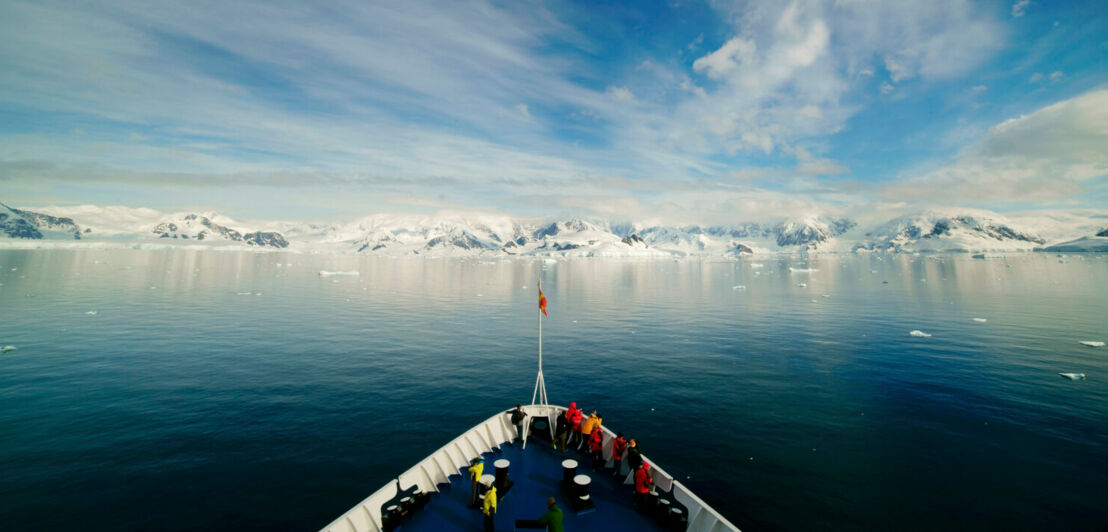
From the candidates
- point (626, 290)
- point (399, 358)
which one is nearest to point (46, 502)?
point (399, 358)

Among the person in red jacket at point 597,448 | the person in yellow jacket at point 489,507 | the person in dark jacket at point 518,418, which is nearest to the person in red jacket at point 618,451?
the person in red jacket at point 597,448

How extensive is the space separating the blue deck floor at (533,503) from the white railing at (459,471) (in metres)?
0.56

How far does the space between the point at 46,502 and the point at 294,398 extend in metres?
12.5

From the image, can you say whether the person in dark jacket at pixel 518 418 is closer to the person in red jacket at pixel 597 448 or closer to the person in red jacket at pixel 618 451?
the person in red jacket at pixel 597 448

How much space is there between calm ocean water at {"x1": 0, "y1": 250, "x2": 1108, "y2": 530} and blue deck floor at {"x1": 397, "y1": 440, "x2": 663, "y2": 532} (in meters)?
4.32

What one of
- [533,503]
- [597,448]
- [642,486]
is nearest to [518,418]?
[597,448]

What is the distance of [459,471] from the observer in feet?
62.9

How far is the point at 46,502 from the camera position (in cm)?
1812

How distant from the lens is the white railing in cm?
1442

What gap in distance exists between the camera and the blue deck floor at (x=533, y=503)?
15.7 m

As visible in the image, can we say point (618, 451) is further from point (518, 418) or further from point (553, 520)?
point (553, 520)

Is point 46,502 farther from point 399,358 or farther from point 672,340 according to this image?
point 672,340

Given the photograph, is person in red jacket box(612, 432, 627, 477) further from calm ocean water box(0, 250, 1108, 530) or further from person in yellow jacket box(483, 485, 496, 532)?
person in yellow jacket box(483, 485, 496, 532)

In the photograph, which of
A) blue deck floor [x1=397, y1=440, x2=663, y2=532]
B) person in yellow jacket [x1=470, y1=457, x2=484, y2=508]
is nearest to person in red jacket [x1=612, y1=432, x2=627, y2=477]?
blue deck floor [x1=397, y1=440, x2=663, y2=532]
